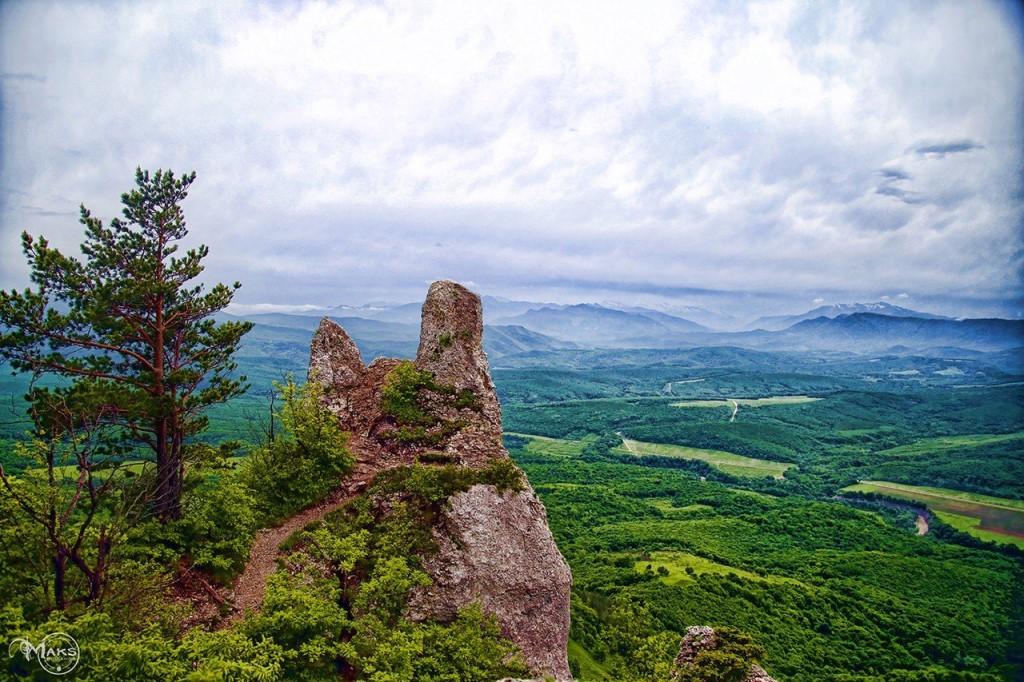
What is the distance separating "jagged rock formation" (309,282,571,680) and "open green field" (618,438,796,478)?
15281 centimetres

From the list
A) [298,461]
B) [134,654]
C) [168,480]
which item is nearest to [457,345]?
[298,461]

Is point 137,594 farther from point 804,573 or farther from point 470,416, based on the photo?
point 804,573

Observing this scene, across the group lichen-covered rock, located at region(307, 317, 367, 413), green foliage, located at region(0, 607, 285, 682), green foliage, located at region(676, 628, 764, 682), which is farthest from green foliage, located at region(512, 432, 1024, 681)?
green foliage, located at region(0, 607, 285, 682)

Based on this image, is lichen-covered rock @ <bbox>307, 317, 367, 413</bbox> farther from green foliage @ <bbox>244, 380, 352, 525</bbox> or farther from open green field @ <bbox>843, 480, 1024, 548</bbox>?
open green field @ <bbox>843, 480, 1024, 548</bbox>

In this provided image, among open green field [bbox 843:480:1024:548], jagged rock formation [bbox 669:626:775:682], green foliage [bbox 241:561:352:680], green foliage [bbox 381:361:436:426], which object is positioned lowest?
open green field [bbox 843:480:1024:548]

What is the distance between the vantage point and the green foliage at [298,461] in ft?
97.4

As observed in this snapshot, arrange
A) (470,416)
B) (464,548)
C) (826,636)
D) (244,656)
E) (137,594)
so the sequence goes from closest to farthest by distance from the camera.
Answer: (244,656)
(137,594)
(464,548)
(470,416)
(826,636)

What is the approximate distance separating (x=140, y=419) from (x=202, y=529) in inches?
231

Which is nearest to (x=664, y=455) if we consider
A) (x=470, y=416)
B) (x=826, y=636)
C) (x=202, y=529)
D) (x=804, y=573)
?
(x=804, y=573)

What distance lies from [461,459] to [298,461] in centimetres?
928

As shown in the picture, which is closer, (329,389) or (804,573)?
(329,389)

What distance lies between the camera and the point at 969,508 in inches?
5340

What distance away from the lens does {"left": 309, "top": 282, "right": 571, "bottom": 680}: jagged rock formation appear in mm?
27234

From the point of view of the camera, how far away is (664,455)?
189 meters
